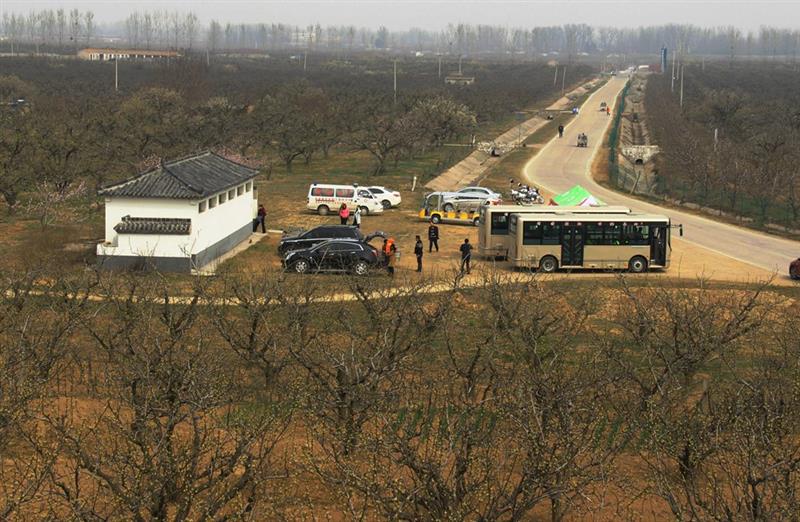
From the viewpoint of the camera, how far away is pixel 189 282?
30766mm

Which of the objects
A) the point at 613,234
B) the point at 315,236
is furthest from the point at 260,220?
the point at 613,234

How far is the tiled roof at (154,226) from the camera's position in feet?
106

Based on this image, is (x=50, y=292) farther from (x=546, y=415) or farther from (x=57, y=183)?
(x=57, y=183)

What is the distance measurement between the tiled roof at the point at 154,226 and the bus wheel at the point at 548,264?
Result: 11.6 metres

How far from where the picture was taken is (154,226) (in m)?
32.5

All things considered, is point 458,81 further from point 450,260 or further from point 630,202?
point 450,260

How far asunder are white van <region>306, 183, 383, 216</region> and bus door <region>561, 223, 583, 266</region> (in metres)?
14.1

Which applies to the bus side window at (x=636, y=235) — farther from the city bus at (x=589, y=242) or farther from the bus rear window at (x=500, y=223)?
the bus rear window at (x=500, y=223)

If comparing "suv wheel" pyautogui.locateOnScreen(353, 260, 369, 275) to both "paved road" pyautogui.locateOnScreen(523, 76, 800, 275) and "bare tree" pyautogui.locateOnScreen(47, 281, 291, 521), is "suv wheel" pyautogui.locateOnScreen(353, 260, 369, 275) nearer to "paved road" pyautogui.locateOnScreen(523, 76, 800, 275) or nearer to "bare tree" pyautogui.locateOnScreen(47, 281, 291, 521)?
"bare tree" pyautogui.locateOnScreen(47, 281, 291, 521)

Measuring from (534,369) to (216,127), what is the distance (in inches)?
1886

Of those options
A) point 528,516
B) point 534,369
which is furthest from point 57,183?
point 528,516

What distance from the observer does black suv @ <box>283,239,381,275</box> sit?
32312 mm

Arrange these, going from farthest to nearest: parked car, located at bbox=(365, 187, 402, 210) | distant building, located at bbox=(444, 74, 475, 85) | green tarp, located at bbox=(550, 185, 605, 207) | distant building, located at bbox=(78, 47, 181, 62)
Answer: distant building, located at bbox=(78, 47, 181, 62)
distant building, located at bbox=(444, 74, 475, 85)
parked car, located at bbox=(365, 187, 402, 210)
green tarp, located at bbox=(550, 185, 605, 207)

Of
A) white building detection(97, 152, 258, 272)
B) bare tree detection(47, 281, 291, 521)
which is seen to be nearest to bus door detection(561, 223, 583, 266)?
white building detection(97, 152, 258, 272)
